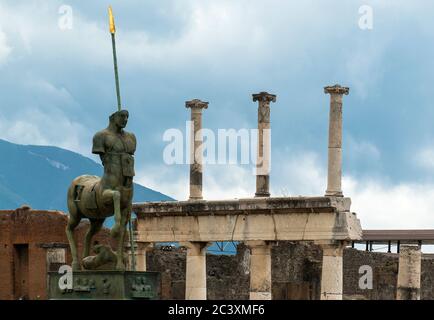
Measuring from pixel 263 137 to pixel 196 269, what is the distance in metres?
4.11

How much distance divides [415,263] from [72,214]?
75.1 feet

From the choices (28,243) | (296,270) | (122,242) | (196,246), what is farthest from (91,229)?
(296,270)

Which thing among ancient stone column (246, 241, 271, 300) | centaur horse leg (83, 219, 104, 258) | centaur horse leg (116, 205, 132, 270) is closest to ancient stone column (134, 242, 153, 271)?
ancient stone column (246, 241, 271, 300)

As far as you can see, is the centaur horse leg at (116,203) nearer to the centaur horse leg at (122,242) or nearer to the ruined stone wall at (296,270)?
the centaur horse leg at (122,242)

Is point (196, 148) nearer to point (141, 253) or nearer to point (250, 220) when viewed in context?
point (141, 253)

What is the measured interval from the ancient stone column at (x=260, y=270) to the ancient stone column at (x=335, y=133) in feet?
8.71

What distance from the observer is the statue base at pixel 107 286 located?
815 inches

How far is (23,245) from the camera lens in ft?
161

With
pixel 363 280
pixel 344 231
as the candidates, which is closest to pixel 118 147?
pixel 344 231

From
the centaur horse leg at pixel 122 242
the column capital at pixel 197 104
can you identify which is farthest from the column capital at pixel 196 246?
the centaur horse leg at pixel 122 242

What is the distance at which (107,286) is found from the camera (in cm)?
2078

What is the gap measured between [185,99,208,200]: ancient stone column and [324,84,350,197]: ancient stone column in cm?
486

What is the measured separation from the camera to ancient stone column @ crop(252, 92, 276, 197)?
41.0 m
